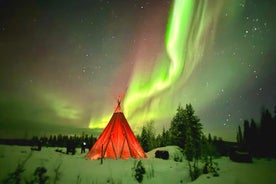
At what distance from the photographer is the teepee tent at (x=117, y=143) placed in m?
18.6

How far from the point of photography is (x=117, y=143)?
1933cm

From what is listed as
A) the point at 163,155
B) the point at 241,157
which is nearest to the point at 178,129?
the point at 163,155

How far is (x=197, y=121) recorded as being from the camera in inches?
1427

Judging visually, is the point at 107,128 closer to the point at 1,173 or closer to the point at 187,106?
the point at 1,173

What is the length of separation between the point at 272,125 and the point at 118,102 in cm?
2762

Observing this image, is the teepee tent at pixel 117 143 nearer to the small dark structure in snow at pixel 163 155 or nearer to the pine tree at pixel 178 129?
the small dark structure in snow at pixel 163 155

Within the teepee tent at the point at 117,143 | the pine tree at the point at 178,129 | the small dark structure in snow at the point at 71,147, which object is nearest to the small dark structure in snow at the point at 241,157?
the teepee tent at the point at 117,143

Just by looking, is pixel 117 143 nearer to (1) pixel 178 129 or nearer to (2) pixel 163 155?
(2) pixel 163 155

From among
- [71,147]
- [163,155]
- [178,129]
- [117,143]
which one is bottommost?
[163,155]

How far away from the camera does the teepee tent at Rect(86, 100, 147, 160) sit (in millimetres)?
18578

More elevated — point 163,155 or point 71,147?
point 71,147

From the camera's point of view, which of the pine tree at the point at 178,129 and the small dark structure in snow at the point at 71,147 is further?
the pine tree at the point at 178,129

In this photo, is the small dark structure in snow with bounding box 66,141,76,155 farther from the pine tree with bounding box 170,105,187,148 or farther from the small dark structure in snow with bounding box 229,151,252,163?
the pine tree with bounding box 170,105,187,148

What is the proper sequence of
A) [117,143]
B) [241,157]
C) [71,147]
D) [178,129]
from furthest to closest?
[178,129] → [71,147] → [117,143] → [241,157]
